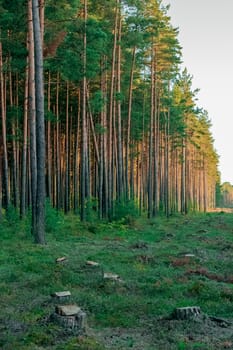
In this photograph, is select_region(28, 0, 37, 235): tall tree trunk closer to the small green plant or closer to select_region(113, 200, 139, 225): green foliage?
select_region(113, 200, 139, 225): green foliage

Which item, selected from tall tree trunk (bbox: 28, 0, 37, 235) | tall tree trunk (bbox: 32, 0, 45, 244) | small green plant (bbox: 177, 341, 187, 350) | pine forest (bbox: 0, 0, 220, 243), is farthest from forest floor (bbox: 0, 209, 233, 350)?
pine forest (bbox: 0, 0, 220, 243)

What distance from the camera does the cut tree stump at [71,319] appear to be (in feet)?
23.1

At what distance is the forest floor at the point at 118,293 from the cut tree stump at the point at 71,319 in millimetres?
108

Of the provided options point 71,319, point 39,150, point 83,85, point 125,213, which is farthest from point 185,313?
point 83,85

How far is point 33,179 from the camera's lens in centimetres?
1652

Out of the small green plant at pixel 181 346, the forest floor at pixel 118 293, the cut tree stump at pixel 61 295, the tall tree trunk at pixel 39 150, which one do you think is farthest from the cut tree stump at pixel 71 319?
the tall tree trunk at pixel 39 150

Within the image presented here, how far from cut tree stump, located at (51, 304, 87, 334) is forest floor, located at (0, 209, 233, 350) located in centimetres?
11

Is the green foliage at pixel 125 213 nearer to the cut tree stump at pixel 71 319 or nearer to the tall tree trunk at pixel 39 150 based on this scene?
the tall tree trunk at pixel 39 150

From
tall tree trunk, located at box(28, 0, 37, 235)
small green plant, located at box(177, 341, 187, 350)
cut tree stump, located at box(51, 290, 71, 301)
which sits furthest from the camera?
Answer: tall tree trunk, located at box(28, 0, 37, 235)

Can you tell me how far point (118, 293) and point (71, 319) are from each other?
2317mm

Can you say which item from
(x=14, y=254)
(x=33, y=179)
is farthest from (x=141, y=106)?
(x=14, y=254)

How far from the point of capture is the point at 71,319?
23.6 ft

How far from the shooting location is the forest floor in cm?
669

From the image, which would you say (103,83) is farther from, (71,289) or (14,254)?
(71,289)
